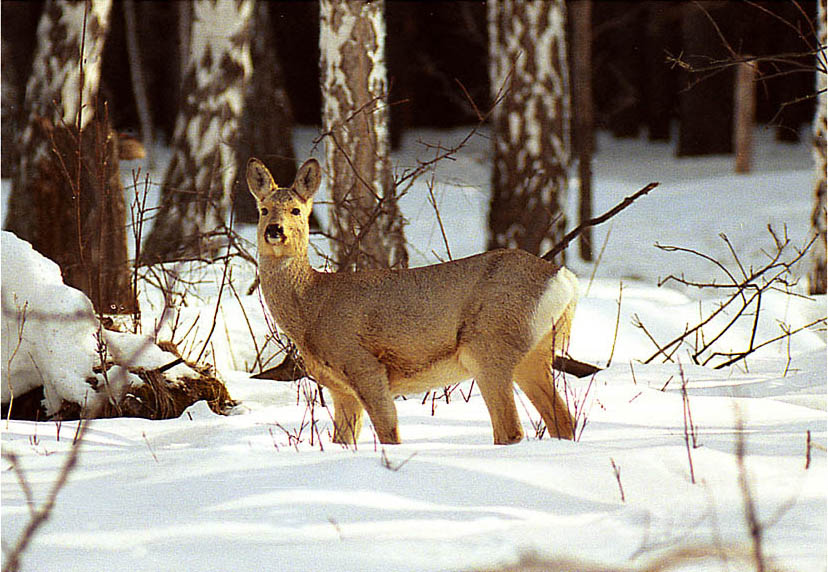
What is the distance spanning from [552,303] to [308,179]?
1046mm

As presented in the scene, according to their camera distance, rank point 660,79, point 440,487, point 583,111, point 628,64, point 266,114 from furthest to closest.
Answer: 1. point 628,64
2. point 660,79
3. point 266,114
4. point 583,111
5. point 440,487

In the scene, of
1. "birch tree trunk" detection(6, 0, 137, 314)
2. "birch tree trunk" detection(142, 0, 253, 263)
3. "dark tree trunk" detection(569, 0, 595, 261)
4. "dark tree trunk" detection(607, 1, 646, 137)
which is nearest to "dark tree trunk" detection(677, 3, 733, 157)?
"dark tree trunk" detection(607, 1, 646, 137)

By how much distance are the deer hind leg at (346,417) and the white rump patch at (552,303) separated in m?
0.75

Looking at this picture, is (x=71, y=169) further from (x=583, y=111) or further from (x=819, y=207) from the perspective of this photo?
(x=583, y=111)

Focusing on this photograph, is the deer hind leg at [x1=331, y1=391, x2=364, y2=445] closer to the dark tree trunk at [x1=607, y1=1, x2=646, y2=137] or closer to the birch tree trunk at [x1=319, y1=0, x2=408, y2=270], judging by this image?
the birch tree trunk at [x1=319, y1=0, x2=408, y2=270]

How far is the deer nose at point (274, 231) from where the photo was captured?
3964 millimetres

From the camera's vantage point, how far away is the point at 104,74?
22.7 meters

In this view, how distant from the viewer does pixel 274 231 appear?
3965mm

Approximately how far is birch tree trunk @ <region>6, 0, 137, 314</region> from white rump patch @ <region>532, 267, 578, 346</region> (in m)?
2.49

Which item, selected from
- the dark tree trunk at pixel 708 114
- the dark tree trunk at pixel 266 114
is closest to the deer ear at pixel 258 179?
the dark tree trunk at pixel 266 114

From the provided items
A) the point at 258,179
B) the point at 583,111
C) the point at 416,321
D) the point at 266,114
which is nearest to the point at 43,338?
the point at 258,179

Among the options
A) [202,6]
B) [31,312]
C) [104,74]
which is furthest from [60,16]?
[104,74]

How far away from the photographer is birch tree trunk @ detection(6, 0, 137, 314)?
6.42m

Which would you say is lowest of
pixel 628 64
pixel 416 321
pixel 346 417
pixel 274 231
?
pixel 346 417
